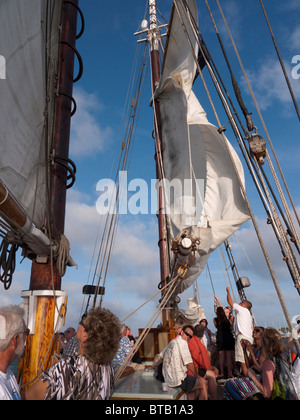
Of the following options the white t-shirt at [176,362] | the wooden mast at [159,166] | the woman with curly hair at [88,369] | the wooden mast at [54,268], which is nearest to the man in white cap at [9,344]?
the woman with curly hair at [88,369]

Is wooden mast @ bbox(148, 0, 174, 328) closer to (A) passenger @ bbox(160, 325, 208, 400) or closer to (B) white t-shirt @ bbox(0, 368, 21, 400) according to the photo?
(A) passenger @ bbox(160, 325, 208, 400)

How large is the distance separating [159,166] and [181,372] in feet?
18.7

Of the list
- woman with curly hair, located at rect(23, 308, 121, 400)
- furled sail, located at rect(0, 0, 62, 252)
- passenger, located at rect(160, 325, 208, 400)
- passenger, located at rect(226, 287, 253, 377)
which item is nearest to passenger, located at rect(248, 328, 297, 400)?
passenger, located at rect(160, 325, 208, 400)

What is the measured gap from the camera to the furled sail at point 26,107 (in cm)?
227

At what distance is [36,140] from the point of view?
292 cm

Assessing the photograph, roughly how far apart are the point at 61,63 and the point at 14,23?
1751 millimetres

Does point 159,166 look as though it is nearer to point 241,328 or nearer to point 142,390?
point 241,328

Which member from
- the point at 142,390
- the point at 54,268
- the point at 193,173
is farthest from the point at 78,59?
the point at 142,390

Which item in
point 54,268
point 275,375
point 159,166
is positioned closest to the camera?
point 275,375

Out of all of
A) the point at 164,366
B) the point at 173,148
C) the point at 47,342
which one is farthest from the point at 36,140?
the point at 173,148

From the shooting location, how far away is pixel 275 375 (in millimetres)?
2662

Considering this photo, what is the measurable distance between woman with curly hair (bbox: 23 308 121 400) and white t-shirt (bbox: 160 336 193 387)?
149 centimetres
